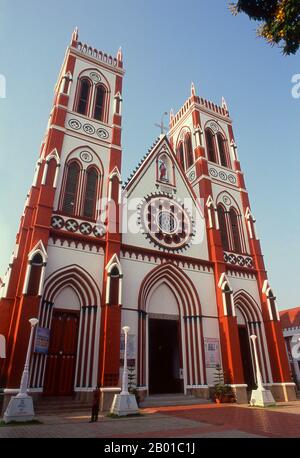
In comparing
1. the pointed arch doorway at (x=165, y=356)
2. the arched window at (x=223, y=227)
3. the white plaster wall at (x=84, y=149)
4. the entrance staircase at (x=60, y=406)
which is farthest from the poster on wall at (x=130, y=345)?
the arched window at (x=223, y=227)

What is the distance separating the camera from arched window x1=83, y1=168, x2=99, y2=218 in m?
19.2

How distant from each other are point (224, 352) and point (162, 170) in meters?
13.4

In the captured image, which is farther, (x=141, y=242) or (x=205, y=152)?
(x=205, y=152)

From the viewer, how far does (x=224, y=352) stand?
1861 centimetres

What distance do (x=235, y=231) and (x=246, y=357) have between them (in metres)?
9.23

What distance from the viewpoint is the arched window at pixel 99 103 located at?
23478mm

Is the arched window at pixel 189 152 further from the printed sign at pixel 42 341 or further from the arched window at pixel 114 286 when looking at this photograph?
the printed sign at pixel 42 341

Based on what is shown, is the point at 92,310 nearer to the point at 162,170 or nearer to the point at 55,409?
the point at 55,409

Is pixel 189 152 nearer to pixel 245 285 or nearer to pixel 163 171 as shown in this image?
pixel 163 171

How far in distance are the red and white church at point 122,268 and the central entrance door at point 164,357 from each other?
9cm

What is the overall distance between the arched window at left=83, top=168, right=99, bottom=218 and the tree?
13.5 metres

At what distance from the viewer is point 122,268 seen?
17.9 meters
